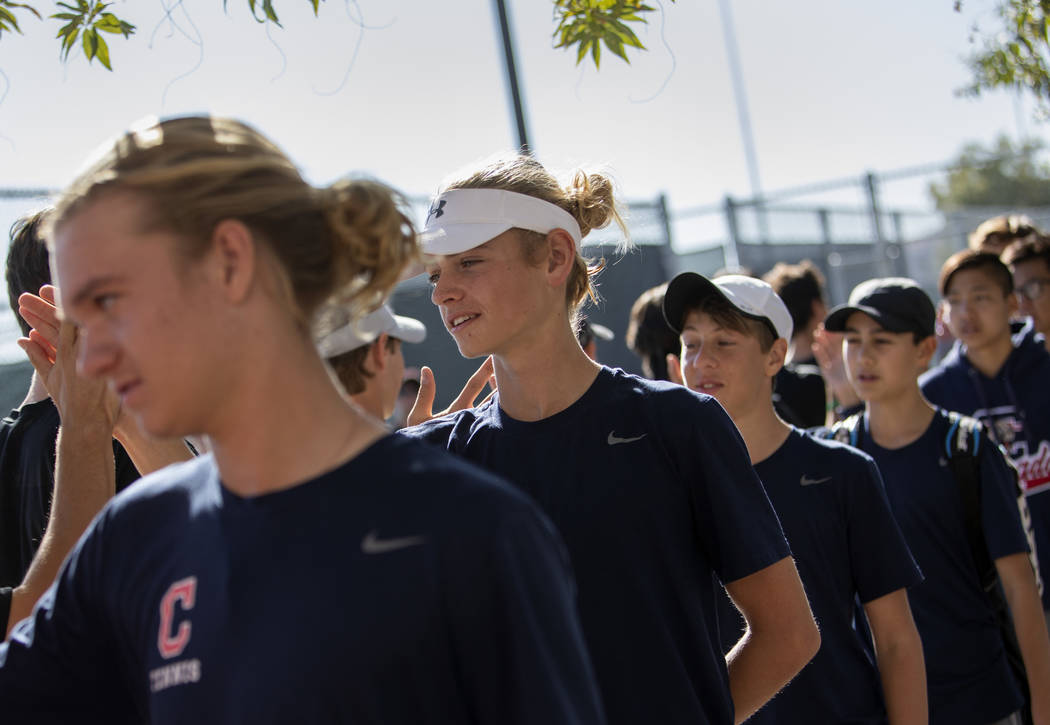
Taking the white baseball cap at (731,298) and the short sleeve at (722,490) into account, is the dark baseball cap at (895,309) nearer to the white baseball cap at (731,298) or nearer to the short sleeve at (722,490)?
the white baseball cap at (731,298)

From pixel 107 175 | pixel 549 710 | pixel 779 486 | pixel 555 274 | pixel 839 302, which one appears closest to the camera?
pixel 549 710

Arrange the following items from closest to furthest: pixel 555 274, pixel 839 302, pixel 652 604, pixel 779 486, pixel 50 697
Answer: pixel 50 697, pixel 652 604, pixel 555 274, pixel 779 486, pixel 839 302

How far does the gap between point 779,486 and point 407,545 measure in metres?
1.98

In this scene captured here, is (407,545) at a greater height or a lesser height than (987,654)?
greater

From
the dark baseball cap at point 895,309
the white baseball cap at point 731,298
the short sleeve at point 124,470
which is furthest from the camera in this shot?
the dark baseball cap at point 895,309

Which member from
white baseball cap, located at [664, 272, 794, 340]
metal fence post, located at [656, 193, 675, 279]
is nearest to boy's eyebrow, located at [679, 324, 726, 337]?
white baseball cap, located at [664, 272, 794, 340]

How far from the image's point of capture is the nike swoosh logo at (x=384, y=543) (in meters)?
1.42

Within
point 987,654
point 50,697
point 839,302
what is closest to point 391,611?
point 50,697

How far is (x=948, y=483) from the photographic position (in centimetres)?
381

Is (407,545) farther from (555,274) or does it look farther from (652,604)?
(555,274)

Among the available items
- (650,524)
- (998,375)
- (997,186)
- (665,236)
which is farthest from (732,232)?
(997,186)

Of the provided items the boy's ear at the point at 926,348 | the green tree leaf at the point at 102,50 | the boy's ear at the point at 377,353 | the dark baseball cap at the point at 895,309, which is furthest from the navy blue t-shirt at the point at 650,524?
the boy's ear at the point at 926,348

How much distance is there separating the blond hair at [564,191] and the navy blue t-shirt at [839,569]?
0.89m

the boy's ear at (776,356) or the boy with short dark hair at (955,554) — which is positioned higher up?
the boy's ear at (776,356)
